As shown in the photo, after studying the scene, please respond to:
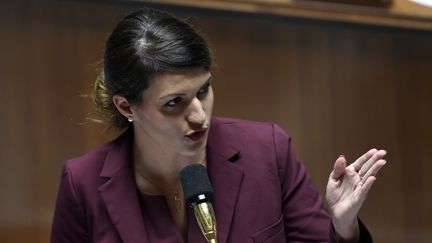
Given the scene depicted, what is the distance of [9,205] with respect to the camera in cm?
146

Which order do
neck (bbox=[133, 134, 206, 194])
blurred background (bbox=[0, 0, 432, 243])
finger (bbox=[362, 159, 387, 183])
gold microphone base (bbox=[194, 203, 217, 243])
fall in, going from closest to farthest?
1. gold microphone base (bbox=[194, 203, 217, 243])
2. finger (bbox=[362, 159, 387, 183])
3. neck (bbox=[133, 134, 206, 194])
4. blurred background (bbox=[0, 0, 432, 243])

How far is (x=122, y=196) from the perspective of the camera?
0.99 metres

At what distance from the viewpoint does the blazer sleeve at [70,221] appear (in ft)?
3.29

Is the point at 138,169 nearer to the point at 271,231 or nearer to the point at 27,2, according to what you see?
the point at 271,231

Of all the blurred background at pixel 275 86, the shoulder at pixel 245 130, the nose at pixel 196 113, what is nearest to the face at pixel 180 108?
the nose at pixel 196 113

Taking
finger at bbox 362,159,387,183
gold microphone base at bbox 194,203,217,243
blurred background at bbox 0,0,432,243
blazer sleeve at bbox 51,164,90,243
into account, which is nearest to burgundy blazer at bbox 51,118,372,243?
blazer sleeve at bbox 51,164,90,243

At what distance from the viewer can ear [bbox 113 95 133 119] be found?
962 millimetres

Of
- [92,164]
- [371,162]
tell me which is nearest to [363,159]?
[371,162]

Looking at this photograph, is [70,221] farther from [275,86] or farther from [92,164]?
[275,86]

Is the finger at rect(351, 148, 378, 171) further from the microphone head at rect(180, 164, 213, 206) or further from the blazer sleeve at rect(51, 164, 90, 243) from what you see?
the blazer sleeve at rect(51, 164, 90, 243)

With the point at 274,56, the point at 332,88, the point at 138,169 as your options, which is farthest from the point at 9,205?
the point at 332,88

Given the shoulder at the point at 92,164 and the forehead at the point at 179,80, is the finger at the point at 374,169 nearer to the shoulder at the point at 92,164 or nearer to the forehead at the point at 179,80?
the forehead at the point at 179,80

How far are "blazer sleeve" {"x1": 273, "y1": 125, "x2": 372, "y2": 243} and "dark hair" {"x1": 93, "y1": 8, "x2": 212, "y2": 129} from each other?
0.61ft

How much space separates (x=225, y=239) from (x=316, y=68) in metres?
0.82
